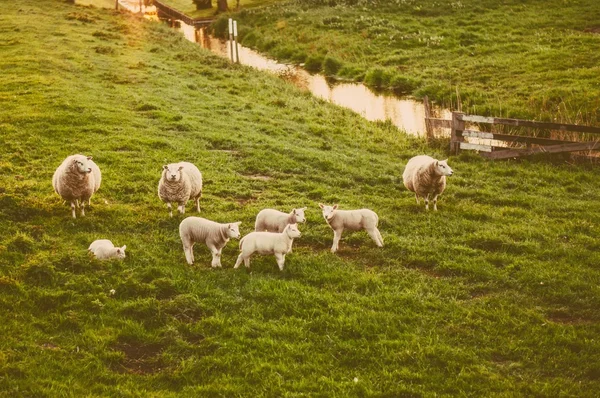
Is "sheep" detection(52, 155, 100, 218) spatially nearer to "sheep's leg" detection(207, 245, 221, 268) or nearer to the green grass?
"sheep's leg" detection(207, 245, 221, 268)

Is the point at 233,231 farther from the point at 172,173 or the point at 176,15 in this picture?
the point at 176,15

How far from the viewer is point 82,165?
12898 millimetres

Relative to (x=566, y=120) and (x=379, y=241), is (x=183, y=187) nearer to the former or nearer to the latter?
(x=379, y=241)

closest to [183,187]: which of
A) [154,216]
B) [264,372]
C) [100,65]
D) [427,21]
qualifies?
[154,216]

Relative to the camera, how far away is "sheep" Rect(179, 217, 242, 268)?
11.1 meters

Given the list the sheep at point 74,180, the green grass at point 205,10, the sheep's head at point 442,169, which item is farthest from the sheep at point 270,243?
the green grass at point 205,10

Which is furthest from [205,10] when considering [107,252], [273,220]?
[107,252]

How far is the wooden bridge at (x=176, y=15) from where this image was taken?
54500 mm

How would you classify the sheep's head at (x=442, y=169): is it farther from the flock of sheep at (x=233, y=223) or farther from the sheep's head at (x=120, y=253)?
the sheep's head at (x=120, y=253)

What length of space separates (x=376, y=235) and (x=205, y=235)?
350 cm

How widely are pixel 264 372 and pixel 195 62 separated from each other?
90.2 ft

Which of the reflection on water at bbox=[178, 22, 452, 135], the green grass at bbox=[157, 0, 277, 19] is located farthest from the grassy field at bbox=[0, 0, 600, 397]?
the green grass at bbox=[157, 0, 277, 19]

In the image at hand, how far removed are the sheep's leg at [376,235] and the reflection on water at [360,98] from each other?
10506mm

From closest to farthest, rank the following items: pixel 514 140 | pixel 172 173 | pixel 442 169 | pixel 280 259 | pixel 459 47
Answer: pixel 280 259, pixel 172 173, pixel 442 169, pixel 514 140, pixel 459 47
